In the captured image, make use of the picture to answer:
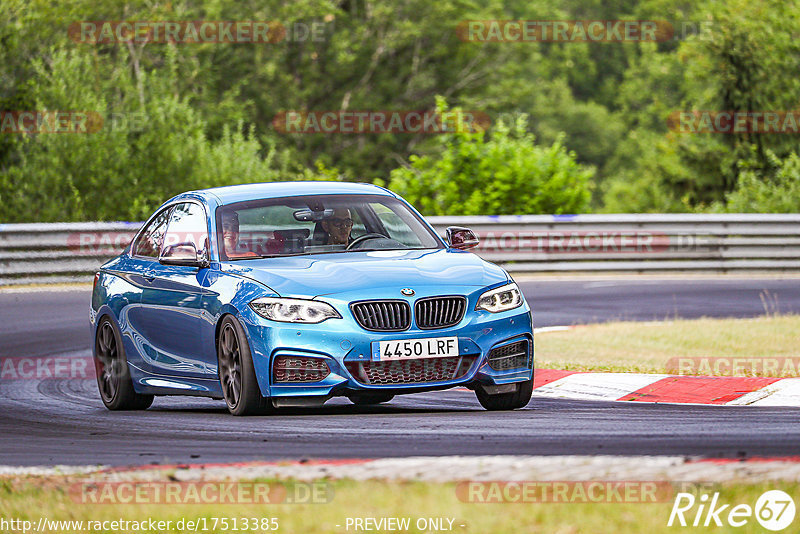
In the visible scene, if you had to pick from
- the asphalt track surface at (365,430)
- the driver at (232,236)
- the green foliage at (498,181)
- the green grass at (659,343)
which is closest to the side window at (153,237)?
the driver at (232,236)

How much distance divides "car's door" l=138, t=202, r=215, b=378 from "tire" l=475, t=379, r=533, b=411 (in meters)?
1.78

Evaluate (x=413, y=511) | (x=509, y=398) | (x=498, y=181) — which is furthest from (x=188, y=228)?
(x=498, y=181)

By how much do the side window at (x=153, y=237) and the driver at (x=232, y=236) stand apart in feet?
3.21

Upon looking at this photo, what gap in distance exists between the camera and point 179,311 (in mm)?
9805

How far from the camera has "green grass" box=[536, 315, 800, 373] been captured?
13.0m

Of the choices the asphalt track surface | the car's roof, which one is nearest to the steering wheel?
the car's roof

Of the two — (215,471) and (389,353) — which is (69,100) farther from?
(215,471)

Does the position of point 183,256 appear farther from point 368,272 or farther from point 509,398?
point 509,398

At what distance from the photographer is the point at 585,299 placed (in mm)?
19484

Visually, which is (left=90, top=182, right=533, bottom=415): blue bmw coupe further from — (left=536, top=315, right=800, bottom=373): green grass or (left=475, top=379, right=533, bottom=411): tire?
(left=536, top=315, right=800, bottom=373): green grass

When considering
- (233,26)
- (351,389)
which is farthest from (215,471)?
(233,26)

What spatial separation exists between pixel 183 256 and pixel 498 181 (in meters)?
17.0

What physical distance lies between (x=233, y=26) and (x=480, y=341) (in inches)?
1909

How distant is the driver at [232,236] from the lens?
31.7 ft
